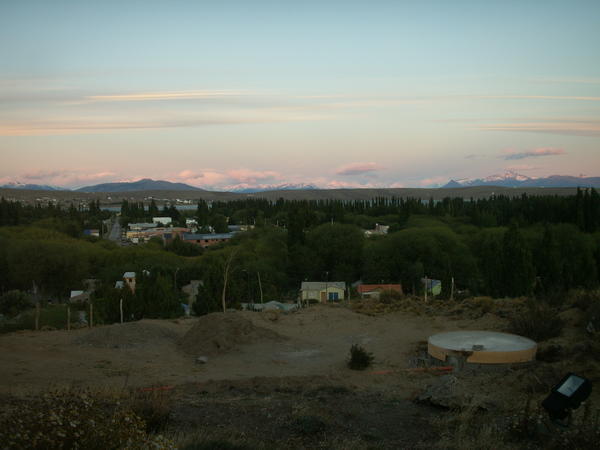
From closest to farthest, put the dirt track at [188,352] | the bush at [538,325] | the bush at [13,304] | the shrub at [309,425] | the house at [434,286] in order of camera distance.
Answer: the shrub at [309,425] → the dirt track at [188,352] → the bush at [538,325] → the bush at [13,304] → the house at [434,286]

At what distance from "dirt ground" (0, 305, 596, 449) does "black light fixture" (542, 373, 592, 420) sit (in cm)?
152

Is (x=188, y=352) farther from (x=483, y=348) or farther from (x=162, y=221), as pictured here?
(x=162, y=221)

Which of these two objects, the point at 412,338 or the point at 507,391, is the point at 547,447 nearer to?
the point at 507,391

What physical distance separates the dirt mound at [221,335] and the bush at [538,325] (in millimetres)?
6629

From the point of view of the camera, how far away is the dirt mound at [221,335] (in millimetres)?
14633

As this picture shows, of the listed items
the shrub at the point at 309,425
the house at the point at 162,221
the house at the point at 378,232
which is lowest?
the house at the point at 162,221

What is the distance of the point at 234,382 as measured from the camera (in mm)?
10492

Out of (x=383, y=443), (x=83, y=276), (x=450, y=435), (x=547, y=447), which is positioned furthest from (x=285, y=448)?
(x=83, y=276)

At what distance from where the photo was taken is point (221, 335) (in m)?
14.9

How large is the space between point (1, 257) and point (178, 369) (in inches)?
1739

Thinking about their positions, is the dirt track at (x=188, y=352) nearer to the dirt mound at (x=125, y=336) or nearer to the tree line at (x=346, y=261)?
the dirt mound at (x=125, y=336)

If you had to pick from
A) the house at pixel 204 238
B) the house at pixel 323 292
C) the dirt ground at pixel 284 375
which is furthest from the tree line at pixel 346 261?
the house at pixel 204 238

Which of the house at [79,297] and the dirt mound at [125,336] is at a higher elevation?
the dirt mound at [125,336]

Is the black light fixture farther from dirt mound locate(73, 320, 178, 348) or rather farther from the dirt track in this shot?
dirt mound locate(73, 320, 178, 348)
